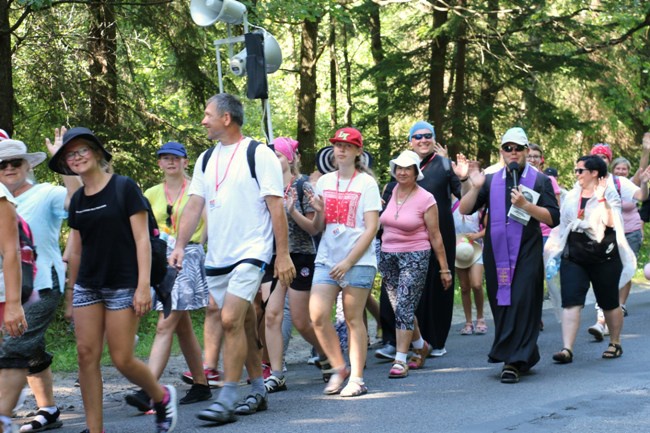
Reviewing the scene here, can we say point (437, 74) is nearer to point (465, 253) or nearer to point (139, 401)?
point (465, 253)

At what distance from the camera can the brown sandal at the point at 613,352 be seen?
10.0 metres

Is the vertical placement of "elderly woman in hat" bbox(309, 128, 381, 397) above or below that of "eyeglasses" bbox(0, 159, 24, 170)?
below

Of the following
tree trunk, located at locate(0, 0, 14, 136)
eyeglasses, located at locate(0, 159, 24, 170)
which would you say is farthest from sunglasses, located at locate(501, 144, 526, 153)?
tree trunk, located at locate(0, 0, 14, 136)

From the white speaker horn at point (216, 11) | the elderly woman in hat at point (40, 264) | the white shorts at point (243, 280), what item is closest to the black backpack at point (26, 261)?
the elderly woman in hat at point (40, 264)

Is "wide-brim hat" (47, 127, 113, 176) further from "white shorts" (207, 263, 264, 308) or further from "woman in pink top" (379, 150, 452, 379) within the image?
"woman in pink top" (379, 150, 452, 379)

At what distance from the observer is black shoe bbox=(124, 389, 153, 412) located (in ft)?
24.5

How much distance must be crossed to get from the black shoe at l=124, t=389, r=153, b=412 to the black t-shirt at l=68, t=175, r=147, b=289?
139 centimetres

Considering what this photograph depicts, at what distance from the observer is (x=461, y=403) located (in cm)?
784

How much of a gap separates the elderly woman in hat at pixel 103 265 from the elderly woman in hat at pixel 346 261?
219 cm

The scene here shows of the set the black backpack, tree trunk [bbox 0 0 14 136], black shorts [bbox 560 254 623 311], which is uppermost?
tree trunk [bbox 0 0 14 136]

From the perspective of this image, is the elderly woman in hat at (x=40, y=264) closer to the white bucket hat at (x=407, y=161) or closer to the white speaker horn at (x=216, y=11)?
the white bucket hat at (x=407, y=161)

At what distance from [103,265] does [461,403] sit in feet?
9.61

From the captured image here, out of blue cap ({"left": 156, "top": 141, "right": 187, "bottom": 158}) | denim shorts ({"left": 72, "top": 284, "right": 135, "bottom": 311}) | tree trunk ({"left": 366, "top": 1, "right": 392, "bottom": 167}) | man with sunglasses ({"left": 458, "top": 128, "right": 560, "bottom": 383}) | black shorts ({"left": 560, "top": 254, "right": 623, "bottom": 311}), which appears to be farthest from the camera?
tree trunk ({"left": 366, "top": 1, "right": 392, "bottom": 167})

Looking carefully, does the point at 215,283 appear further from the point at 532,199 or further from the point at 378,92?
the point at 378,92
